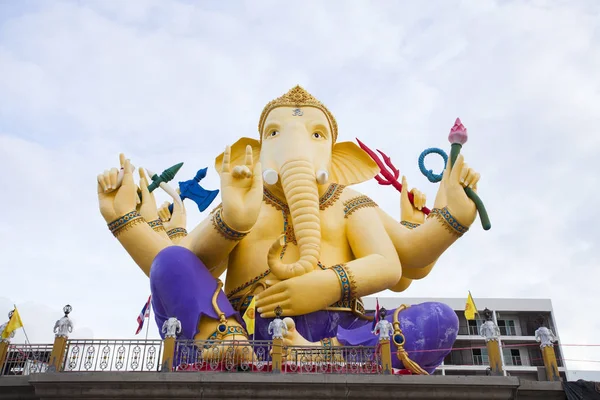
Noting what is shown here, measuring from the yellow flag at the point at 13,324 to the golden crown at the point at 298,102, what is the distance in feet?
18.0

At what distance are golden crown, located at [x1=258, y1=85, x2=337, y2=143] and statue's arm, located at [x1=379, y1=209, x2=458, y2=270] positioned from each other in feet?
7.19

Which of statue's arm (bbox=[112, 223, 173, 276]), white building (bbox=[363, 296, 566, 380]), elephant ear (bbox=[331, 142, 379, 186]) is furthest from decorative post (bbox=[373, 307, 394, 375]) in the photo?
white building (bbox=[363, 296, 566, 380])

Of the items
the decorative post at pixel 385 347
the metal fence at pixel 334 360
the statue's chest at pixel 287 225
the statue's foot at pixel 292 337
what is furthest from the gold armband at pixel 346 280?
the decorative post at pixel 385 347

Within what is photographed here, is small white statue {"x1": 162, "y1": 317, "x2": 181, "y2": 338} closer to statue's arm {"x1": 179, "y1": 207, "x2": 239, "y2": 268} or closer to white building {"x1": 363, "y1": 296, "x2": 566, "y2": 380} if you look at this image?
statue's arm {"x1": 179, "y1": 207, "x2": 239, "y2": 268}

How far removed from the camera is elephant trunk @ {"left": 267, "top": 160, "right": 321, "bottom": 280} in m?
9.18

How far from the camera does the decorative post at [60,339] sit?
767 centimetres

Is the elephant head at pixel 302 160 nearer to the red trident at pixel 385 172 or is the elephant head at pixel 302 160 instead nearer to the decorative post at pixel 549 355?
the red trident at pixel 385 172

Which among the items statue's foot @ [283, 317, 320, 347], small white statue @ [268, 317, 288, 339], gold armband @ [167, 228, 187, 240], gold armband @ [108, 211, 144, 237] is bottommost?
small white statue @ [268, 317, 288, 339]

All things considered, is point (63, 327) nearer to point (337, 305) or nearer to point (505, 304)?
point (337, 305)

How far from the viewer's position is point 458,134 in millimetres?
10172

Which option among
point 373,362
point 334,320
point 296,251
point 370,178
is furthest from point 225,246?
point 370,178

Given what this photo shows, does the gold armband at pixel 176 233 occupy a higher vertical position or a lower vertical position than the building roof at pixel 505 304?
lower

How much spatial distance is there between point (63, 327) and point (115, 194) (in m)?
2.65

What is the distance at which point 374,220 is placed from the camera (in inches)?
410
